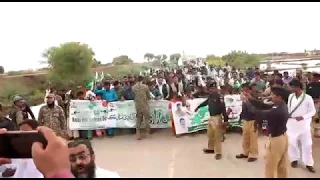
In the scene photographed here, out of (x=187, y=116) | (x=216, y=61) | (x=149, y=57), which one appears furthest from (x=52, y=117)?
(x=216, y=61)

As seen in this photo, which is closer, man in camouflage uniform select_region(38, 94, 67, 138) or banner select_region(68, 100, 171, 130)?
man in camouflage uniform select_region(38, 94, 67, 138)

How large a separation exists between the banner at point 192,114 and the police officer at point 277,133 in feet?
15.3

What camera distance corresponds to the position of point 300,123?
272 inches

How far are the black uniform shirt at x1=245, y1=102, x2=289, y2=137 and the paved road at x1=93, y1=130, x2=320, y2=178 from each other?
1585 millimetres

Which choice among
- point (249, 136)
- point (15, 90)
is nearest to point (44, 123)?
point (249, 136)

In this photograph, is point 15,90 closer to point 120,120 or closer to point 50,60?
point 50,60

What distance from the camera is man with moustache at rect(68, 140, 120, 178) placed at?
9.56ft

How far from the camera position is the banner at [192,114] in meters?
10.2

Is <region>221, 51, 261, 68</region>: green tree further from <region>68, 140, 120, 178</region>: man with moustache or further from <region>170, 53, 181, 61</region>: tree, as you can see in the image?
<region>68, 140, 120, 178</region>: man with moustache

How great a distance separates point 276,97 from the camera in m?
5.29

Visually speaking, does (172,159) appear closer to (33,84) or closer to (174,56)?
(174,56)

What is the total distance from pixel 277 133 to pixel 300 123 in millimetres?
1768

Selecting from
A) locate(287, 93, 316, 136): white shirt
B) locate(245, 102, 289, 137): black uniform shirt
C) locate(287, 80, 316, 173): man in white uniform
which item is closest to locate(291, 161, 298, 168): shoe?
locate(287, 80, 316, 173): man in white uniform

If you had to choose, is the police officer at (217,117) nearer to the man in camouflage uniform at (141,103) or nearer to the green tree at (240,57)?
the man in camouflage uniform at (141,103)
